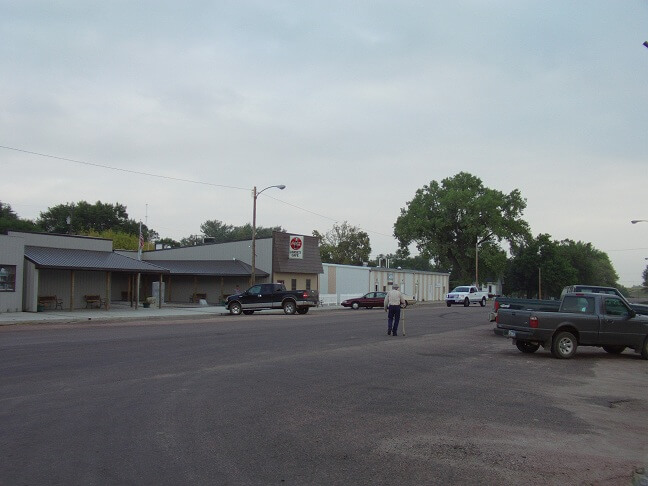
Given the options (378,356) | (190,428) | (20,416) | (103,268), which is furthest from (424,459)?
(103,268)

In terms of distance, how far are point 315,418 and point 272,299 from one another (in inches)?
1151

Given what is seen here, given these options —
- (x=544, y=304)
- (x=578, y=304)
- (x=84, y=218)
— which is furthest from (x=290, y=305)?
(x=84, y=218)

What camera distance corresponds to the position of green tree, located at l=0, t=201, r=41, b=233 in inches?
2995

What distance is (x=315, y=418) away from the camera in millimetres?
7945

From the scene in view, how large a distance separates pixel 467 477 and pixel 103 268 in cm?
3428

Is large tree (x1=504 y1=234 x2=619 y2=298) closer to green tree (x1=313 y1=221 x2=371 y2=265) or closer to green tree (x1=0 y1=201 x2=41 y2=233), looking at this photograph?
green tree (x1=313 y1=221 x2=371 y2=265)

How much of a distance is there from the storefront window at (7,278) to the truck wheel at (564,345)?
28.8m

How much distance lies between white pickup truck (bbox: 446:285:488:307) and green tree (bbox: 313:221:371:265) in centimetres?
4418

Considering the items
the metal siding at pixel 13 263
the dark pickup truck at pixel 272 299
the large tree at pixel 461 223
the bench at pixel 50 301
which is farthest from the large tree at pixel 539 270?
the metal siding at pixel 13 263

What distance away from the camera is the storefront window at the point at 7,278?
32.4 metres

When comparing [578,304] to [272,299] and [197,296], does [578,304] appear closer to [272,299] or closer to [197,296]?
[272,299]

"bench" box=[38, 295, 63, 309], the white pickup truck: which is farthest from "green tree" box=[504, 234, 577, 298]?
"bench" box=[38, 295, 63, 309]

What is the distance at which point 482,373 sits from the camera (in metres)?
12.5

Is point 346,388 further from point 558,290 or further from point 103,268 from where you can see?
point 558,290
